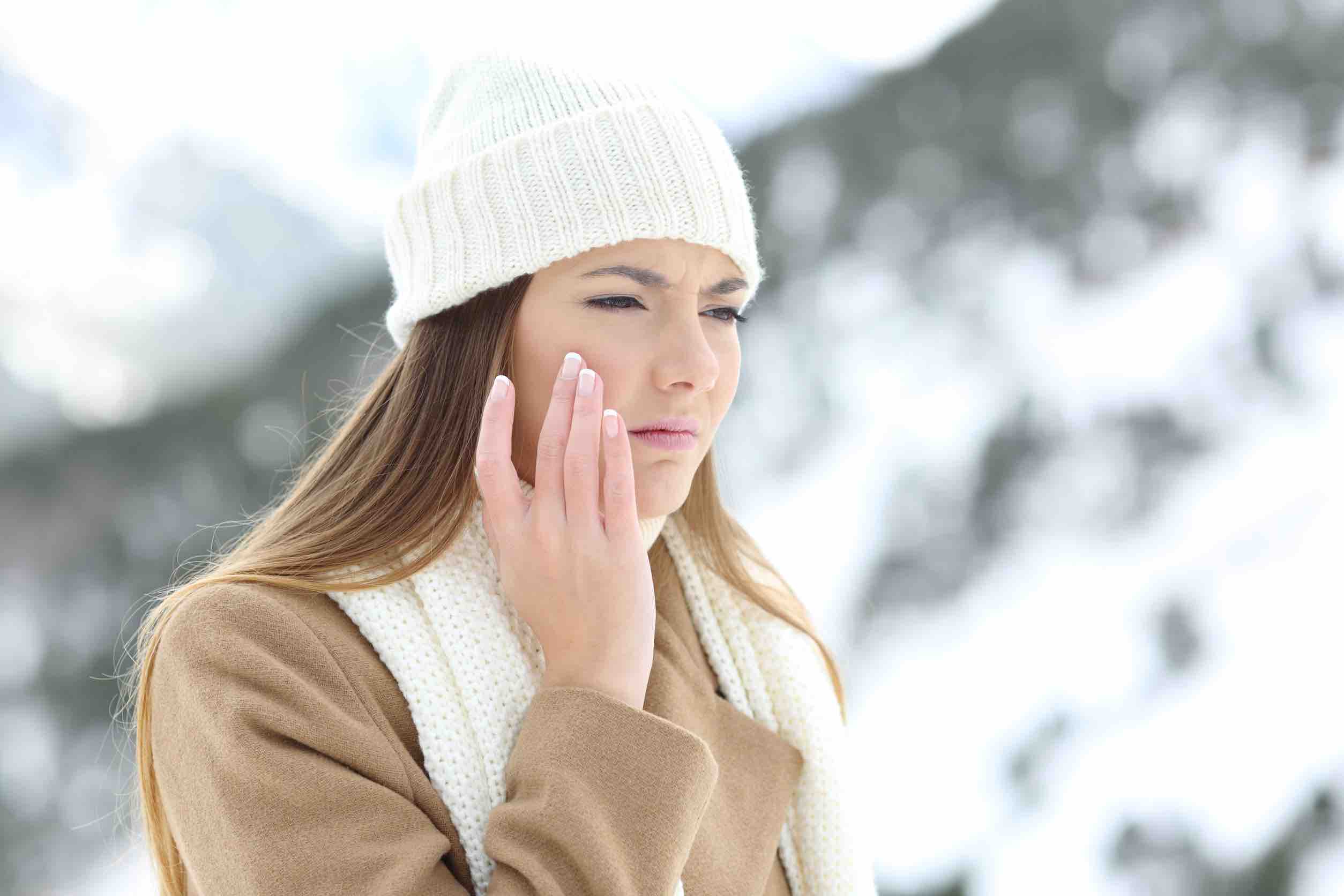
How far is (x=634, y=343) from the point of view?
130 cm

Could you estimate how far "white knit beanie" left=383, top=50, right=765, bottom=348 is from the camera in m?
1.30

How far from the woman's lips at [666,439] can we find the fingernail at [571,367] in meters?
0.15

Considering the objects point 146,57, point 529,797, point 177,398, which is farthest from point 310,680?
point 146,57

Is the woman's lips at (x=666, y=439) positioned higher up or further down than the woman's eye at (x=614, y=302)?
further down

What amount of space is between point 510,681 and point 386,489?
0.87 ft

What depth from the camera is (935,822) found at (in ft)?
10.1

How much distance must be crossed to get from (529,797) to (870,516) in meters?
2.12

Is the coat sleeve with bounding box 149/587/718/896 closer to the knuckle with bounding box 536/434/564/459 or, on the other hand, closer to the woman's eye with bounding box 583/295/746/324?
the knuckle with bounding box 536/434/564/459

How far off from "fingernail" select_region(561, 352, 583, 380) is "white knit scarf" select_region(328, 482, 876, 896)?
0.25 meters

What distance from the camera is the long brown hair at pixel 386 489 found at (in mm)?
1239

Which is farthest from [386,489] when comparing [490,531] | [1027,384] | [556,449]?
[1027,384]

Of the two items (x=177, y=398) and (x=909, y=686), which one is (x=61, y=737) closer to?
(x=177, y=398)

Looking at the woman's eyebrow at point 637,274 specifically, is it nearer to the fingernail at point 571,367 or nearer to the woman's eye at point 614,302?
the woman's eye at point 614,302

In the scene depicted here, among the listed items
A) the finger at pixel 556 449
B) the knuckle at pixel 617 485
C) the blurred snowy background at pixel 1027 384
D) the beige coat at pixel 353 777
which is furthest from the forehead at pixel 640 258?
the blurred snowy background at pixel 1027 384
